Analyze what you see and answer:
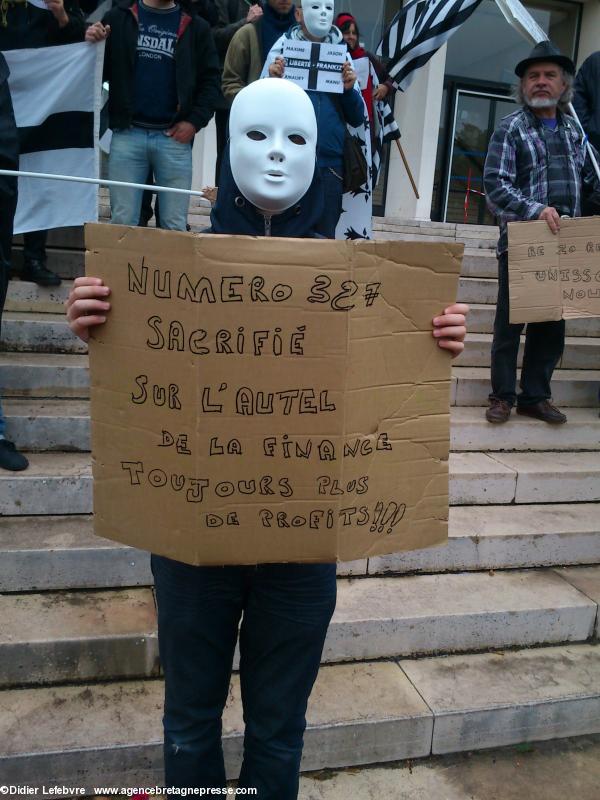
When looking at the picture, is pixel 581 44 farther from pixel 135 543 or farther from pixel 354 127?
pixel 135 543

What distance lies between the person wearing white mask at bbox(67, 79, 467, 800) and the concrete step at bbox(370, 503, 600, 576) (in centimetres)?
135

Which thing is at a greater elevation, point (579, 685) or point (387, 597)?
point (387, 597)

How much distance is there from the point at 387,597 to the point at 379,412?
1575 millimetres

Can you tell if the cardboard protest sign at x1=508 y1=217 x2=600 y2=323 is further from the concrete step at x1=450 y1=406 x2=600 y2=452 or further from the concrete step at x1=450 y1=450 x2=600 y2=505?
the concrete step at x1=450 y1=450 x2=600 y2=505

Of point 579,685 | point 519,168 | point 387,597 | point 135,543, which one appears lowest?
point 579,685

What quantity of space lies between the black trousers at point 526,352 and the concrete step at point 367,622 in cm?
116

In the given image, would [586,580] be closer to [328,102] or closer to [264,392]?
[264,392]

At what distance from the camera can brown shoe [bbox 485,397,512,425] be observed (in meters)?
3.73

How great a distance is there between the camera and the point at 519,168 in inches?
146

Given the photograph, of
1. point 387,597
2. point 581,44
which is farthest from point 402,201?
point 387,597

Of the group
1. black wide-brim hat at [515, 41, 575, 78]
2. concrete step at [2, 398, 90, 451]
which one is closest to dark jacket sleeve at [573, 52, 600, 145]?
black wide-brim hat at [515, 41, 575, 78]

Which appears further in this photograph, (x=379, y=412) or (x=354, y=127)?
(x=354, y=127)

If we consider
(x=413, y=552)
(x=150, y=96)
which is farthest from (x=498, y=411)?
(x=150, y=96)

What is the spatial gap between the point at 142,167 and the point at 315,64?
4.12 feet
